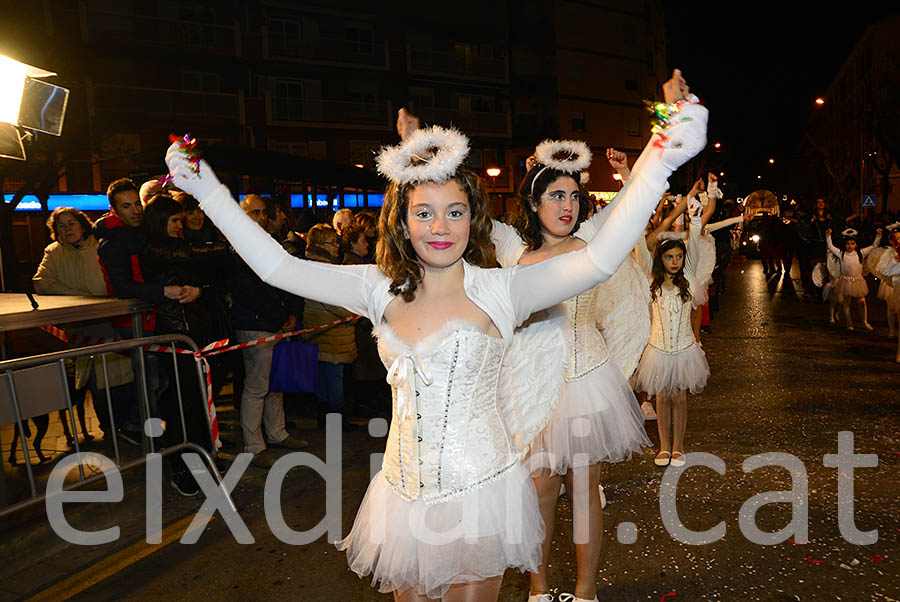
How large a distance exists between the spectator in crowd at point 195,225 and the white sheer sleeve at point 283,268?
380 centimetres

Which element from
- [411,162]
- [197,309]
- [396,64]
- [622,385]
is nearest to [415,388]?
[411,162]

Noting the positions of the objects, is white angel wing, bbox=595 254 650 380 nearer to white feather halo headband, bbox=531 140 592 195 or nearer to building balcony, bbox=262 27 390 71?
white feather halo headband, bbox=531 140 592 195

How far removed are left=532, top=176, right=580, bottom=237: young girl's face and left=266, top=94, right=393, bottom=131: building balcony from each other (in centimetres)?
3007

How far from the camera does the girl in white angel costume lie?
2373 millimetres

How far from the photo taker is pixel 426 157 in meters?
2.52

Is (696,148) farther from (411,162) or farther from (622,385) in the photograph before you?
(622,385)

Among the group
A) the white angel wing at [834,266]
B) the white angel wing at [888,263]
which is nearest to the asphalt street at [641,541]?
the white angel wing at [888,263]

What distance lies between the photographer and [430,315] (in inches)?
98.7

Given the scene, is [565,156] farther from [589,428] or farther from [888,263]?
[888,263]

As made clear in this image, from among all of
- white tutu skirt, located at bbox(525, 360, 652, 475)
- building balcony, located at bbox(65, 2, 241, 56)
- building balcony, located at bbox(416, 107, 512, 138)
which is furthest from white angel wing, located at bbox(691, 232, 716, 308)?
building balcony, located at bbox(416, 107, 512, 138)

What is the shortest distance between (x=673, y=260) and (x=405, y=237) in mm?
4135

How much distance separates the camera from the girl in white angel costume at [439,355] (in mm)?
2373

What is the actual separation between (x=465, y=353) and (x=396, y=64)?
3554 centimetres

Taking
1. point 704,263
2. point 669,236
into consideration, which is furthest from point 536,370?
point 704,263
